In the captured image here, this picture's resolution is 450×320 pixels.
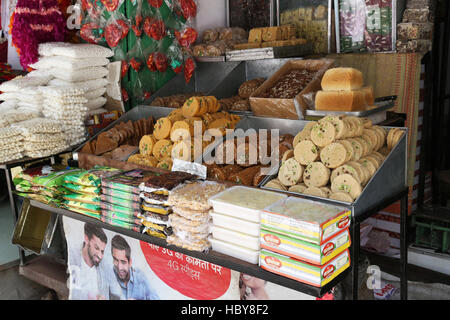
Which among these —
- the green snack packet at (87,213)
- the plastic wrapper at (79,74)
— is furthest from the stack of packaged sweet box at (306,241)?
the plastic wrapper at (79,74)

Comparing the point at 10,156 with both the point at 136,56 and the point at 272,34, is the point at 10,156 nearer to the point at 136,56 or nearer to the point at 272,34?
the point at 136,56

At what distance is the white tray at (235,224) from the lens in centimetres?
167

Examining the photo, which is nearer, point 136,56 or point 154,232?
point 154,232

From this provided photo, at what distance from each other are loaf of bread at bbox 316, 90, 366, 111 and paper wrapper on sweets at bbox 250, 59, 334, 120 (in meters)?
0.14

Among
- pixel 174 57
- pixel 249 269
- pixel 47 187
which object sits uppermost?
pixel 174 57

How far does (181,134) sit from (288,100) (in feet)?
2.36

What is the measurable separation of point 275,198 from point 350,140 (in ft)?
1.50

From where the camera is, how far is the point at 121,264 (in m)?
2.61

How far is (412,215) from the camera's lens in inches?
143

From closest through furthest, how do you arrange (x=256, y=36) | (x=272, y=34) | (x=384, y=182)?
(x=384, y=182) < (x=272, y=34) < (x=256, y=36)

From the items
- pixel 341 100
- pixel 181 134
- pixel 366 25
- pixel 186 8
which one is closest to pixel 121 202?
pixel 181 134

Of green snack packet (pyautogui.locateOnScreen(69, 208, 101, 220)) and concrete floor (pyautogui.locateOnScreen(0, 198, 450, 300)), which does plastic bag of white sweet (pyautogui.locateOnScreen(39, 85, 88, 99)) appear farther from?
concrete floor (pyautogui.locateOnScreen(0, 198, 450, 300))
